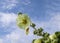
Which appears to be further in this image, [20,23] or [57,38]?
[20,23]

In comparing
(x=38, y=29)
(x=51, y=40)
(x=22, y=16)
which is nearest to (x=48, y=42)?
(x=51, y=40)

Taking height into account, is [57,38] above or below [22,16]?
below

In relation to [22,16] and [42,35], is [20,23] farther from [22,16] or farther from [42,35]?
[42,35]

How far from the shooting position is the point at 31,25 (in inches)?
54.9

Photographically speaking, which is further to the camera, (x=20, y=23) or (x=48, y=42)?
(x=20, y=23)

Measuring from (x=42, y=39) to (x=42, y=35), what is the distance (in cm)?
3

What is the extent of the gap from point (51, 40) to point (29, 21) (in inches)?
9.6

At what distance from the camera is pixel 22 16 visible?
145 cm

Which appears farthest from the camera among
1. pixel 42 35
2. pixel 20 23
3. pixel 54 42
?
pixel 20 23

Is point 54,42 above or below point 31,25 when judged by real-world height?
below

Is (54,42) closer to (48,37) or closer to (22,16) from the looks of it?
(48,37)

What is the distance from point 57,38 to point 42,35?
0.42ft

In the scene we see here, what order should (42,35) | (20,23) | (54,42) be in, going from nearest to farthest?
(54,42) < (42,35) < (20,23)

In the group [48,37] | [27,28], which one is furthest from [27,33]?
[48,37]
